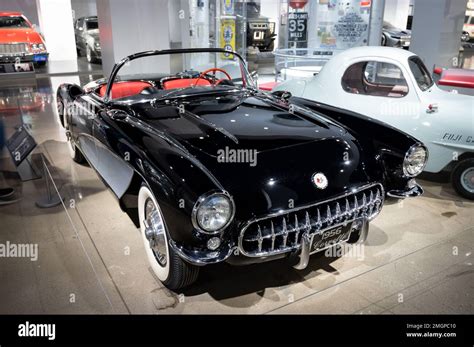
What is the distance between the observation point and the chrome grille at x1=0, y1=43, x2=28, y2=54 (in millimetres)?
9418

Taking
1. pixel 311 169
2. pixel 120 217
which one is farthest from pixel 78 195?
pixel 311 169

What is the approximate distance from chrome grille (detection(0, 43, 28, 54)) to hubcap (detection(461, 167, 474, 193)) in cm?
973

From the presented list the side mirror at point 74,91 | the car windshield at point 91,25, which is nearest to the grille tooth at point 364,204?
the side mirror at point 74,91

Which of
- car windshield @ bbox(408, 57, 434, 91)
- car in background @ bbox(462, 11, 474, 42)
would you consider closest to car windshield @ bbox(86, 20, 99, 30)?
car windshield @ bbox(408, 57, 434, 91)

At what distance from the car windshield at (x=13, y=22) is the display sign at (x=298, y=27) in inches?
259

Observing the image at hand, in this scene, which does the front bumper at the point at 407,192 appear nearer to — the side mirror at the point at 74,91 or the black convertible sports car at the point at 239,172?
the black convertible sports car at the point at 239,172

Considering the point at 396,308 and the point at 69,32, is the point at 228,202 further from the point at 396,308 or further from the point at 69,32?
the point at 69,32

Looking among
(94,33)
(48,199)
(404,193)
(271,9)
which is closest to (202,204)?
(404,193)

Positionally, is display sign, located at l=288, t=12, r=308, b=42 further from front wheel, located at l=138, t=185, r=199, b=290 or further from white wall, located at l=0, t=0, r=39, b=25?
front wheel, located at l=138, t=185, r=199, b=290

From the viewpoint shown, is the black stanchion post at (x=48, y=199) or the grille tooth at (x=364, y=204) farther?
the black stanchion post at (x=48, y=199)

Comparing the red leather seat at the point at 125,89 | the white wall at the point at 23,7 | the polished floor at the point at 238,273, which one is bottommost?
the polished floor at the point at 238,273

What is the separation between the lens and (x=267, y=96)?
3611 millimetres

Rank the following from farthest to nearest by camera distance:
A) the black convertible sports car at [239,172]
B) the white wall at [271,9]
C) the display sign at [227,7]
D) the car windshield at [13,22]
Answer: the white wall at [271,9] < the car windshield at [13,22] < the display sign at [227,7] < the black convertible sports car at [239,172]

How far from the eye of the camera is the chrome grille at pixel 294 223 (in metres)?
2.19
